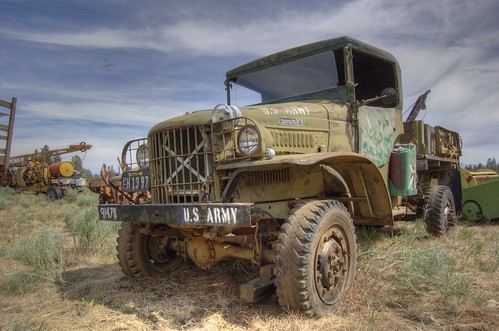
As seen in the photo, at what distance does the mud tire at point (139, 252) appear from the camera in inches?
180

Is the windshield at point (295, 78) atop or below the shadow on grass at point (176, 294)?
atop

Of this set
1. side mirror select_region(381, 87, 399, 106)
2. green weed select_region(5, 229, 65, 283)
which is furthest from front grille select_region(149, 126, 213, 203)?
side mirror select_region(381, 87, 399, 106)

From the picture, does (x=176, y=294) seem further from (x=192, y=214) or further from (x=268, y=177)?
(x=268, y=177)

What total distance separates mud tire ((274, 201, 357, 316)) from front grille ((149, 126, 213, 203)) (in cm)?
90

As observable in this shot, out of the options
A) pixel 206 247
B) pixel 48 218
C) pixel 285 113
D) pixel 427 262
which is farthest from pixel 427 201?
pixel 48 218

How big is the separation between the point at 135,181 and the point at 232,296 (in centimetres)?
160

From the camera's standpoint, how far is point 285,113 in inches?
165

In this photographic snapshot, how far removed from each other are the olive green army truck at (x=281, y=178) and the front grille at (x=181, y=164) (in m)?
0.01

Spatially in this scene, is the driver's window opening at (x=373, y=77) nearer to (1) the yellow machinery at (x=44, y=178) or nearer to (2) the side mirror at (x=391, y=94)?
(2) the side mirror at (x=391, y=94)

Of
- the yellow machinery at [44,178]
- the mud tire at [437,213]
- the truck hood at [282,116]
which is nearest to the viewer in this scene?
the truck hood at [282,116]

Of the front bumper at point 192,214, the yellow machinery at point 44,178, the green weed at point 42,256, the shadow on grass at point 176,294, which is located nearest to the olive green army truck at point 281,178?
the front bumper at point 192,214

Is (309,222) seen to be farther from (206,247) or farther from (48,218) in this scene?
(48,218)

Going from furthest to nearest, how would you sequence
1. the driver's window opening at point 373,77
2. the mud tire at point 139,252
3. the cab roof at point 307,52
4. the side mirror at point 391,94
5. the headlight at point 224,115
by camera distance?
the side mirror at point 391,94, the driver's window opening at point 373,77, the cab roof at point 307,52, the mud tire at point 139,252, the headlight at point 224,115

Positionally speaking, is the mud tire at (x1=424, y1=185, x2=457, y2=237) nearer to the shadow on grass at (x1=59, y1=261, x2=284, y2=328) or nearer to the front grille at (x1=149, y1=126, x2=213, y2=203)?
the shadow on grass at (x1=59, y1=261, x2=284, y2=328)
